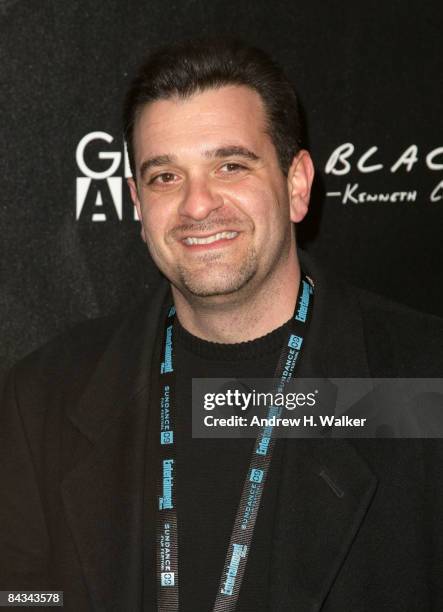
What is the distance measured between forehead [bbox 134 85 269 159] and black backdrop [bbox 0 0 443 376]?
1.30ft

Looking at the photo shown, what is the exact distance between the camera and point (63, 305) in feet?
8.89

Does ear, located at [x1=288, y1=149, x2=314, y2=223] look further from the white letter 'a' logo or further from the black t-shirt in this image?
the white letter 'a' logo

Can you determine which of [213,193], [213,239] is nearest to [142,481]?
[213,239]

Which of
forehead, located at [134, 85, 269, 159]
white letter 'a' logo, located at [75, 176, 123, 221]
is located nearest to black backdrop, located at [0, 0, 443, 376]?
white letter 'a' logo, located at [75, 176, 123, 221]

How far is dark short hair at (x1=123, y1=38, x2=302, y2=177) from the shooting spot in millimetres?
2285

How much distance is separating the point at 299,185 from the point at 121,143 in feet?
1.93

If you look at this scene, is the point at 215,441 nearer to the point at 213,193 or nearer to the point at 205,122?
the point at 213,193

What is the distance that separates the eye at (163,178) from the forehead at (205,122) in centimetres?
6

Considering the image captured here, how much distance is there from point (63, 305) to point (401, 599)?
1284 mm

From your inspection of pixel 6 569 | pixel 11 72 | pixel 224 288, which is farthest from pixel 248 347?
pixel 11 72

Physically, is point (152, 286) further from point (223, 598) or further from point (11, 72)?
point (223, 598)

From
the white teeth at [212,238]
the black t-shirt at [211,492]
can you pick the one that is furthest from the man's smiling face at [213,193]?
the black t-shirt at [211,492]

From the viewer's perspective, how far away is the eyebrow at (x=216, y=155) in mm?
2217

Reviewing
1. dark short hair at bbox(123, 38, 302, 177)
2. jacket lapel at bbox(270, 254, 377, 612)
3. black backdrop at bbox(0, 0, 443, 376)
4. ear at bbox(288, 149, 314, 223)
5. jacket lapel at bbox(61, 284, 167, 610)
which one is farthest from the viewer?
black backdrop at bbox(0, 0, 443, 376)
